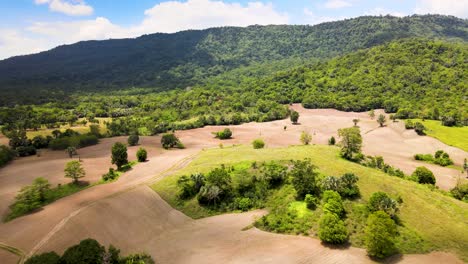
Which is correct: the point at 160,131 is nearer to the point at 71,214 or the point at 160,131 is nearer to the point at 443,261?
the point at 71,214

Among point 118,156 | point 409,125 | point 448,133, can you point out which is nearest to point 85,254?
point 118,156

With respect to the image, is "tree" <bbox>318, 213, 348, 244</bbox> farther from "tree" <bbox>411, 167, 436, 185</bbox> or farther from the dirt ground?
"tree" <bbox>411, 167, 436, 185</bbox>

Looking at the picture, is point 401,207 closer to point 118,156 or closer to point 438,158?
point 438,158

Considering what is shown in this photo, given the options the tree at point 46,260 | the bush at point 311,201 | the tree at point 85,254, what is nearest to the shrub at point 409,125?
the bush at point 311,201

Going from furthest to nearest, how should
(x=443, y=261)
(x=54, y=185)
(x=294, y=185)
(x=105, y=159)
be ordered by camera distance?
(x=105, y=159), (x=54, y=185), (x=294, y=185), (x=443, y=261)


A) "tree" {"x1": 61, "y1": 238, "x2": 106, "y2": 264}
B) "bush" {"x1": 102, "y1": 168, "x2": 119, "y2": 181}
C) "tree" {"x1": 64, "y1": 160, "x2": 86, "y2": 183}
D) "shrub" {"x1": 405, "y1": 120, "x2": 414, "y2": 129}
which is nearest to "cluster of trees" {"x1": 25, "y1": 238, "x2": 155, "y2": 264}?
"tree" {"x1": 61, "y1": 238, "x2": 106, "y2": 264}

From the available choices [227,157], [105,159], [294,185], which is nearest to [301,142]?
[227,157]

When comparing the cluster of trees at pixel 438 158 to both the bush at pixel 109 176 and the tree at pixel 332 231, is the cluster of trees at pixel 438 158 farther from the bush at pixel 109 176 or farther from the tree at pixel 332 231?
the bush at pixel 109 176
